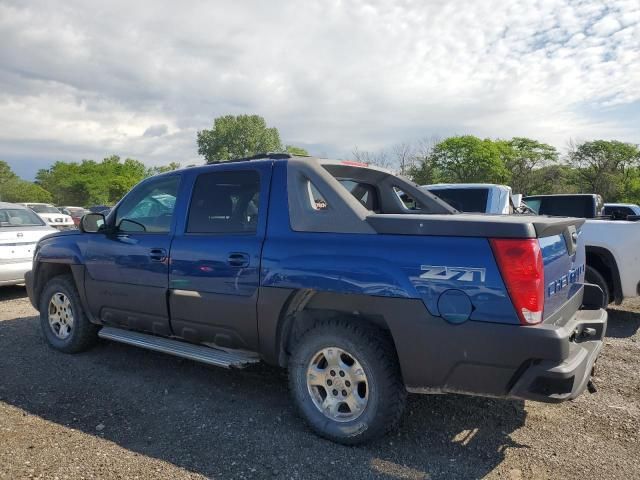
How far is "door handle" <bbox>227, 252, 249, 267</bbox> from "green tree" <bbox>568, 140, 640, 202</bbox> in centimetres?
5512

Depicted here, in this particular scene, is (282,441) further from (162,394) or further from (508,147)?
(508,147)

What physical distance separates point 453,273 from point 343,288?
2.28ft

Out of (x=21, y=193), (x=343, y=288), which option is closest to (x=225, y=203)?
(x=343, y=288)

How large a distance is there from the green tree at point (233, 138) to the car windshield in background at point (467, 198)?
239ft

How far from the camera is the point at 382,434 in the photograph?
2.95 metres

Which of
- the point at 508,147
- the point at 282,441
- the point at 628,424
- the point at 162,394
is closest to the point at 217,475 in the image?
the point at 282,441

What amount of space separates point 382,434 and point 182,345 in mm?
1856

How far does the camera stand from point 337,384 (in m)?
3.10

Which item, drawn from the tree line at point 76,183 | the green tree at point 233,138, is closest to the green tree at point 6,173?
the tree line at point 76,183

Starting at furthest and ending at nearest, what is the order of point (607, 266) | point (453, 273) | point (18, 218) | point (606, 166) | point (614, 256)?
point (606, 166) < point (18, 218) < point (607, 266) < point (614, 256) < point (453, 273)

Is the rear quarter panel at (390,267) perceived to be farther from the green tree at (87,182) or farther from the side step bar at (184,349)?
the green tree at (87,182)

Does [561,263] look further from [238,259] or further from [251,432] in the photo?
[251,432]

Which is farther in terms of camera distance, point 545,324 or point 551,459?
point 551,459

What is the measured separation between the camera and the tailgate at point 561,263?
2670 millimetres
